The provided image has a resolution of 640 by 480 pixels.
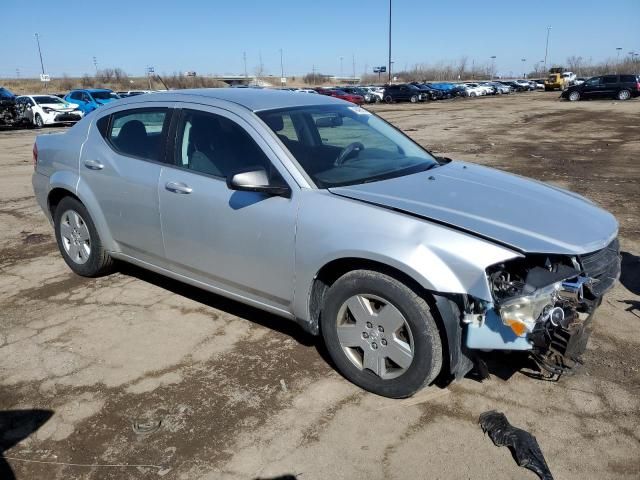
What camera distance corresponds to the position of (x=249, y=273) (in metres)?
3.62

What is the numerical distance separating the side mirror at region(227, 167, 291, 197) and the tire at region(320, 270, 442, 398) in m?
0.69

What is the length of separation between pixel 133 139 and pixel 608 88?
134 feet

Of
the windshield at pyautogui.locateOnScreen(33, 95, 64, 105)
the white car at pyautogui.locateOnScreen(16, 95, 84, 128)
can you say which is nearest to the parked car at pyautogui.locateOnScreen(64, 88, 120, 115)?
the white car at pyautogui.locateOnScreen(16, 95, 84, 128)

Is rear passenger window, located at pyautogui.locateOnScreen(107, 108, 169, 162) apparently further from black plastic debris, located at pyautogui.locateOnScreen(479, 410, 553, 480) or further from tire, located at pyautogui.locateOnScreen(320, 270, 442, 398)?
black plastic debris, located at pyautogui.locateOnScreen(479, 410, 553, 480)

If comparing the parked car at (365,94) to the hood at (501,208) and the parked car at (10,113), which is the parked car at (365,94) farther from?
the hood at (501,208)

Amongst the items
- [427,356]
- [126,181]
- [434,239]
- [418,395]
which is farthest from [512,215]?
[126,181]

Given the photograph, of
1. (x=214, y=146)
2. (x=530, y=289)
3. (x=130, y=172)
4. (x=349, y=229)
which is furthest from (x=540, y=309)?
(x=130, y=172)

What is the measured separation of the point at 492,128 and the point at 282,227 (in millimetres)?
18784

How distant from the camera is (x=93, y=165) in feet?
15.1

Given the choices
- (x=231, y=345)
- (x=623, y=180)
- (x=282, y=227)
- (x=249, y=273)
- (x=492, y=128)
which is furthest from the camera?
(x=492, y=128)

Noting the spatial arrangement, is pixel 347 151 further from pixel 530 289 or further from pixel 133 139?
pixel 133 139

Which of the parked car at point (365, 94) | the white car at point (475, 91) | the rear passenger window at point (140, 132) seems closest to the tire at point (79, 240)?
the rear passenger window at point (140, 132)

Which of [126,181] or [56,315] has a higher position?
[126,181]

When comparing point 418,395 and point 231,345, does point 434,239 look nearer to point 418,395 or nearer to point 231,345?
point 418,395
